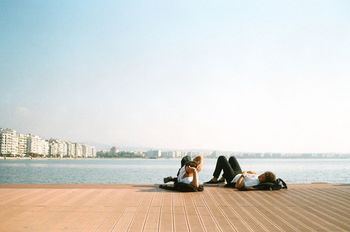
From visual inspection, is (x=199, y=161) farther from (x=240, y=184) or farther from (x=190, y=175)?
(x=240, y=184)

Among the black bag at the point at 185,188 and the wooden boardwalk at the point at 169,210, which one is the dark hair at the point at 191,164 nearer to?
the black bag at the point at 185,188

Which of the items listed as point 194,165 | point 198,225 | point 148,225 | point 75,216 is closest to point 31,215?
point 75,216

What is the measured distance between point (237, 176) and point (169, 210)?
4.20m

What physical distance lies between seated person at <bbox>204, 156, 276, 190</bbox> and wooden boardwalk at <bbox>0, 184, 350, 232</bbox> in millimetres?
456

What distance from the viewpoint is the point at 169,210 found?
703cm

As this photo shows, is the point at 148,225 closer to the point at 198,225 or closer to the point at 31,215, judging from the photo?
the point at 198,225

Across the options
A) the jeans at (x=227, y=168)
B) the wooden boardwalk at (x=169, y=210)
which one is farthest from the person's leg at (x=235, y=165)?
the wooden boardwalk at (x=169, y=210)

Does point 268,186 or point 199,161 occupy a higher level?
point 199,161

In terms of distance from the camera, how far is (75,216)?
6.41 meters

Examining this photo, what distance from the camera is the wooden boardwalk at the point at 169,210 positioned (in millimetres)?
5746

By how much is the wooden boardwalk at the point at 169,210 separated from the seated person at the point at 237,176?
46cm

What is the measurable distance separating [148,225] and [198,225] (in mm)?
742

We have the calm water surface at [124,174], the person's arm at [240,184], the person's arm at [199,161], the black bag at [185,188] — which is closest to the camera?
the black bag at [185,188]

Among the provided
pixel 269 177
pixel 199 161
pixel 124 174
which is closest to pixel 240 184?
pixel 269 177
